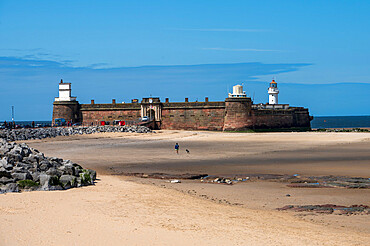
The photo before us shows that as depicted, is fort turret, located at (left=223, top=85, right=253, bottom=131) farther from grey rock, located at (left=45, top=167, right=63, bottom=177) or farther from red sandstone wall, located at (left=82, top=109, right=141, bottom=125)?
grey rock, located at (left=45, top=167, right=63, bottom=177)

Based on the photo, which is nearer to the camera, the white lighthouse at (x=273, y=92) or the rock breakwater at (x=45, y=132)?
the rock breakwater at (x=45, y=132)

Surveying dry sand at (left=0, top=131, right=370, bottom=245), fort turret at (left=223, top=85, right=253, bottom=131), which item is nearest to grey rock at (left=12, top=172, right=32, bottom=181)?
dry sand at (left=0, top=131, right=370, bottom=245)

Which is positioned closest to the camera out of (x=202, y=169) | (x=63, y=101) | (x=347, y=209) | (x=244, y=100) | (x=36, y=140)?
(x=347, y=209)

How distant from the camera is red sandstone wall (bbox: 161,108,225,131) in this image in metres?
57.0

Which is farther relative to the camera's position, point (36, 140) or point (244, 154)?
point (36, 140)

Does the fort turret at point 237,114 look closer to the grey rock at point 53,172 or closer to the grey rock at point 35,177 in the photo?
the grey rock at point 53,172

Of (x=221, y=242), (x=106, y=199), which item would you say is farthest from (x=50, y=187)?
(x=221, y=242)

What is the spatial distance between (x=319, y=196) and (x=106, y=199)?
18.8 ft

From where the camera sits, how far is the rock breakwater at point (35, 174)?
38.9ft

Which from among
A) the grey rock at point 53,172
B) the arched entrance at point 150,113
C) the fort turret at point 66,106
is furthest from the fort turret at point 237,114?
the grey rock at point 53,172

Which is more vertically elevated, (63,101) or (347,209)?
(63,101)

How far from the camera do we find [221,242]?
25.8 feet

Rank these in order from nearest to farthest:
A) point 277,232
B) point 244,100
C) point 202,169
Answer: point 277,232 < point 202,169 < point 244,100

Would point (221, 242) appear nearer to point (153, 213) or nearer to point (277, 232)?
point (277, 232)
